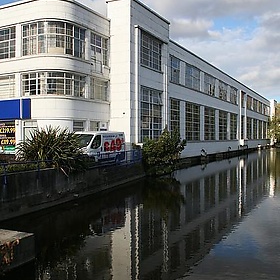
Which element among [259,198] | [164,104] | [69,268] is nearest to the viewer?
[69,268]

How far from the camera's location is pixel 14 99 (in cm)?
2747

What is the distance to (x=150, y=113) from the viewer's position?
32906 mm

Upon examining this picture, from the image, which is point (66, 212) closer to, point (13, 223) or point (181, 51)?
point (13, 223)

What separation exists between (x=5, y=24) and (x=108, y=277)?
968 inches

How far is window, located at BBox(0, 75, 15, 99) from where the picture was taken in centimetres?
2827

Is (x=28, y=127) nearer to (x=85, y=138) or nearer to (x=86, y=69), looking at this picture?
(x=86, y=69)

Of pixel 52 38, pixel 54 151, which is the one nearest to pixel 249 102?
pixel 52 38

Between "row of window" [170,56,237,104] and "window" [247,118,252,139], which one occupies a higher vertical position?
"row of window" [170,56,237,104]

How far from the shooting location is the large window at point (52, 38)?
1030 inches

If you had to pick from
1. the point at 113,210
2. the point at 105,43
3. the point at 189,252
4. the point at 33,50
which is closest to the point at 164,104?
the point at 105,43

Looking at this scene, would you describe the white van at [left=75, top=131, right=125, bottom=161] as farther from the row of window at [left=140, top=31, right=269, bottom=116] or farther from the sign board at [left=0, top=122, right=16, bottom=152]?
the row of window at [left=140, top=31, right=269, bottom=116]

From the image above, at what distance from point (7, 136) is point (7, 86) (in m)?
3.56

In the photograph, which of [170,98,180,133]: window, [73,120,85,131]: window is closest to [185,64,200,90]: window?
[170,98,180,133]: window

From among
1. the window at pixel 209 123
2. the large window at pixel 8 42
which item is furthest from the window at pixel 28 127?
the window at pixel 209 123
